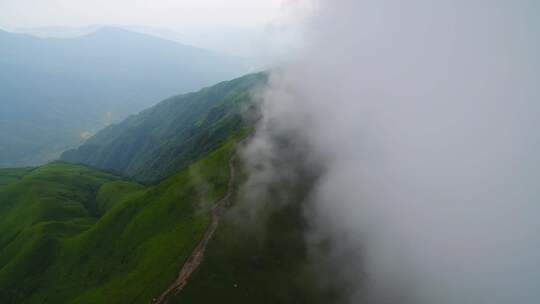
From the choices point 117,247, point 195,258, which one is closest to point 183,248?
point 195,258

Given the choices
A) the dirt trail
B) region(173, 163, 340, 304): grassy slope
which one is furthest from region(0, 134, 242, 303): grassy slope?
A: region(173, 163, 340, 304): grassy slope

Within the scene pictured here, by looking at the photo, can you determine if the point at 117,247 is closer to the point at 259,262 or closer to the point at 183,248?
the point at 183,248

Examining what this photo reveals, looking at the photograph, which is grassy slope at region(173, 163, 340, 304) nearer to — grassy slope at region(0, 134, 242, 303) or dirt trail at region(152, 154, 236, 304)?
dirt trail at region(152, 154, 236, 304)

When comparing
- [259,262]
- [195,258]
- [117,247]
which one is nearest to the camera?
[195,258]

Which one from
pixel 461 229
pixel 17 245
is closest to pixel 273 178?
pixel 461 229

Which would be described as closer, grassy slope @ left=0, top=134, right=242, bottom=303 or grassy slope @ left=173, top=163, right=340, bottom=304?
grassy slope @ left=173, top=163, right=340, bottom=304
